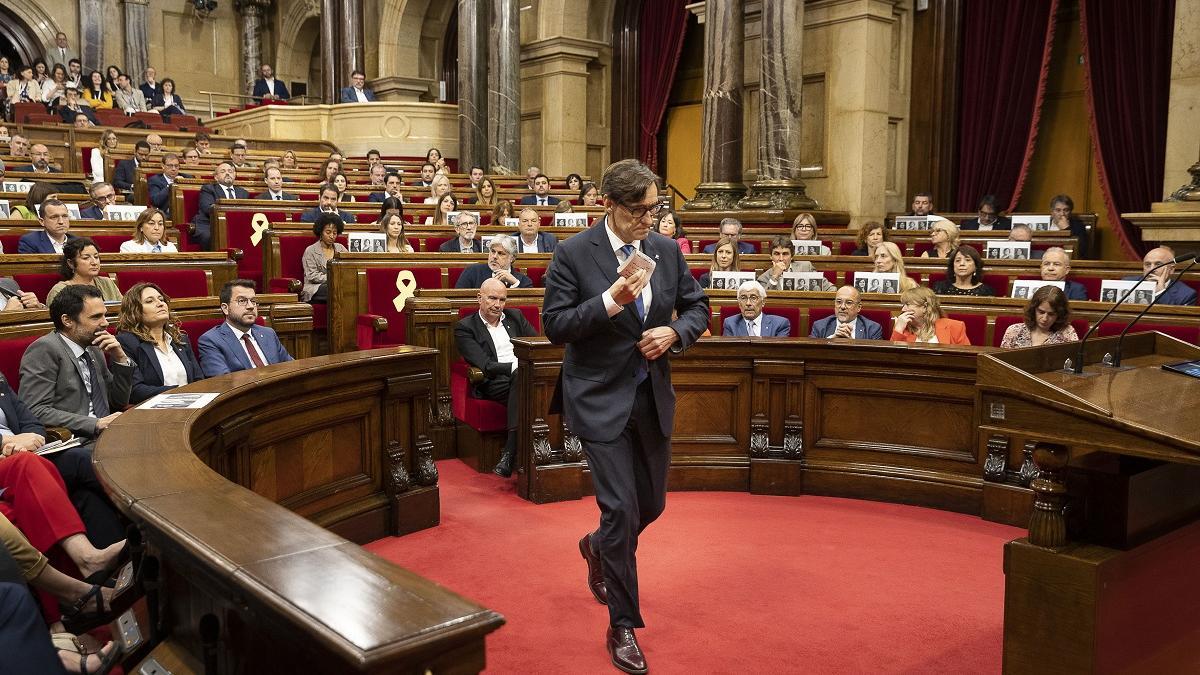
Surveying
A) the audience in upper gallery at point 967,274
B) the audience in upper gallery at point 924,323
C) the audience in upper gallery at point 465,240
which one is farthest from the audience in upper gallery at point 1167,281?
the audience in upper gallery at point 465,240

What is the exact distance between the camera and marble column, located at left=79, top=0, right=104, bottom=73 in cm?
1875

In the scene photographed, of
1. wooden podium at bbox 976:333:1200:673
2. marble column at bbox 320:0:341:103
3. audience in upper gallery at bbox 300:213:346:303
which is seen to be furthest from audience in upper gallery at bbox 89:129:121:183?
wooden podium at bbox 976:333:1200:673

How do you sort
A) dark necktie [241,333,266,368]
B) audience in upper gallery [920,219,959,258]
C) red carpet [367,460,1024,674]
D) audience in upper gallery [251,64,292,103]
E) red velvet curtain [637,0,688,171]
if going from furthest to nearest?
audience in upper gallery [251,64,292,103] < red velvet curtain [637,0,688,171] < audience in upper gallery [920,219,959,258] < dark necktie [241,333,266,368] < red carpet [367,460,1024,674]

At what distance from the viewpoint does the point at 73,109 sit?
45.1ft

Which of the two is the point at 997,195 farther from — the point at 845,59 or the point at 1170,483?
the point at 1170,483

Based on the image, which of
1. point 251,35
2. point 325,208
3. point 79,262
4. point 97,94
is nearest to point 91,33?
point 251,35

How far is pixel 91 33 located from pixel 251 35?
3129mm

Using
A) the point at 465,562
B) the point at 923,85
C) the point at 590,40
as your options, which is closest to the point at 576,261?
the point at 465,562

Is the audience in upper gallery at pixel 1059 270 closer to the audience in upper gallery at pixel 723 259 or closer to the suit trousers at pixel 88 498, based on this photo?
the audience in upper gallery at pixel 723 259

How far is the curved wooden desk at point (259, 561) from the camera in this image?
125 cm

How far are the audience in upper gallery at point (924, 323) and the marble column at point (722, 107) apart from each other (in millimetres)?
5456

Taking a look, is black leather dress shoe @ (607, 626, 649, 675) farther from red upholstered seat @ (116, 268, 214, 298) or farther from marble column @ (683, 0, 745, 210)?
marble column @ (683, 0, 745, 210)

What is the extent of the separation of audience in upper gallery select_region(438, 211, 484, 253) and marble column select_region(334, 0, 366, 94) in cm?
999

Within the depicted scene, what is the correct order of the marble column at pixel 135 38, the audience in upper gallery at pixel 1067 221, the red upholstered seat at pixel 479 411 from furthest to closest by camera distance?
the marble column at pixel 135 38
the audience in upper gallery at pixel 1067 221
the red upholstered seat at pixel 479 411
